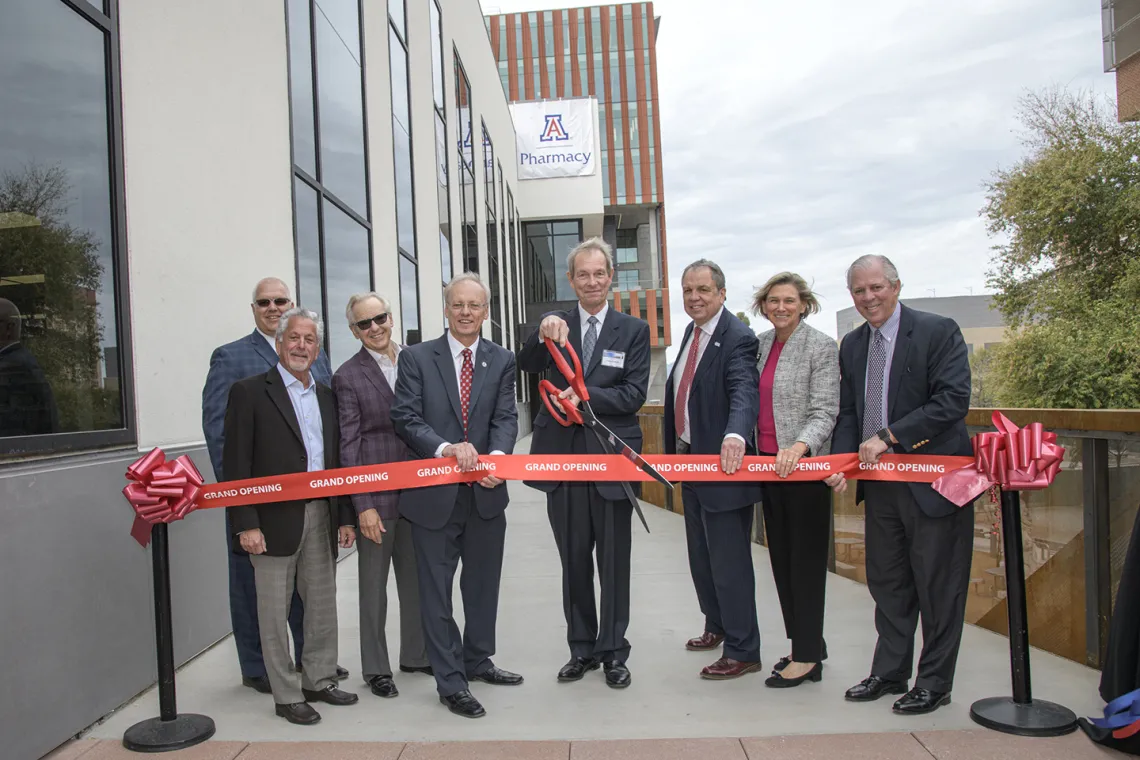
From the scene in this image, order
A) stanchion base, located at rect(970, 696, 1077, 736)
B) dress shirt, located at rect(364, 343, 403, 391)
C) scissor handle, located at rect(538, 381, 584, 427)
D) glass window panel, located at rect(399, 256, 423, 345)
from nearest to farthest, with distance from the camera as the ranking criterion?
1. stanchion base, located at rect(970, 696, 1077, 736)
2. scissor handle, located at rect(538, 381, 584, 427)
3. dress shirt, located at rect(364, 343, 403, 391)
4. glass window panel, located at rect(399, 256, 423, 345)

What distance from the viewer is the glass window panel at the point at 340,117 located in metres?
7.91

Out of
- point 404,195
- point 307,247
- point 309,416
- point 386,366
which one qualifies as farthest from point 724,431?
point 404,195

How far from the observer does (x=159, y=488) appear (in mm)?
3461

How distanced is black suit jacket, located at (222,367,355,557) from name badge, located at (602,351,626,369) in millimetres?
1421

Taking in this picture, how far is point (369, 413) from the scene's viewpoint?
13.4ft

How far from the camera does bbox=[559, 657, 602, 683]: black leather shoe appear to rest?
414 centimetres

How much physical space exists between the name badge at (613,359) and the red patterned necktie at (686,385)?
0.41m

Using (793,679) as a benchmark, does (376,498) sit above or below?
above

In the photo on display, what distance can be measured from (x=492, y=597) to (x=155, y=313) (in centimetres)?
231

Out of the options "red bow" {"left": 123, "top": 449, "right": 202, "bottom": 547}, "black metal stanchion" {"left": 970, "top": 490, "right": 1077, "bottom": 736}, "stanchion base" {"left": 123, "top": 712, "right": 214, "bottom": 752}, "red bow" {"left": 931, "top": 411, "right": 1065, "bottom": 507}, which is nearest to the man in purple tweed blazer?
"red bow" {"left": 123, "top": 449, "right": 202, "bottom": 547}

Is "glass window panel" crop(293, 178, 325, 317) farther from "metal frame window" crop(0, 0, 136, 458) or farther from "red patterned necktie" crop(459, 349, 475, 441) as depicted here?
"red patterned necktie" crop(459, 349, 475, 441)

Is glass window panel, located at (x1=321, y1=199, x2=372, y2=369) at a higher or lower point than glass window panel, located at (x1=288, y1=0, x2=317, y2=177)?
lower

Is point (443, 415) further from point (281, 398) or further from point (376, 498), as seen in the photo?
point (281, 398)

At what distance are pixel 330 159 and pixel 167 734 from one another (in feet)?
19.1
